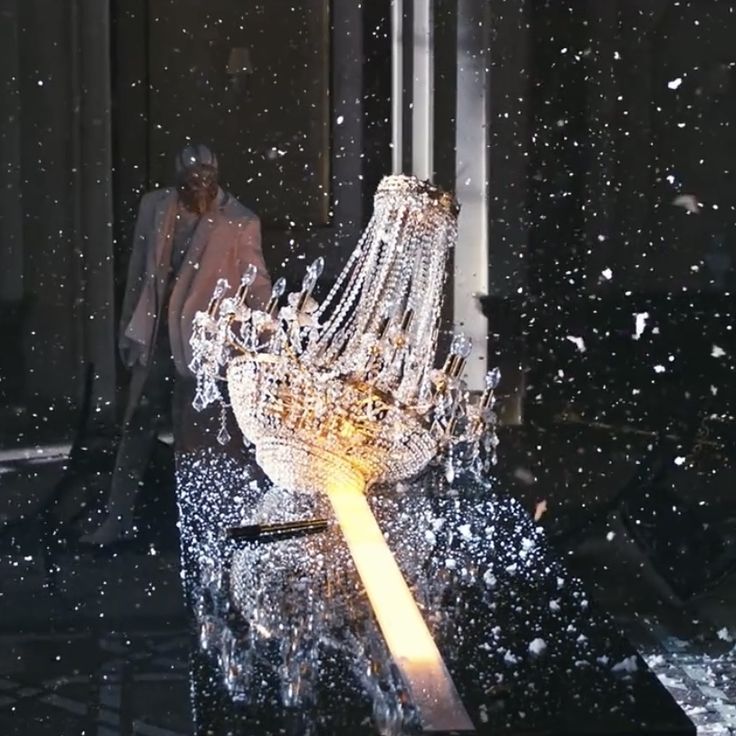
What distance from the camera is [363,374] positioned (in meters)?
0.98

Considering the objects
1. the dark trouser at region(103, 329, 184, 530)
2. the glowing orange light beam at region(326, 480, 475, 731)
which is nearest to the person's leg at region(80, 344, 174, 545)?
the dark trouser at region(103, 329, 184, 530)

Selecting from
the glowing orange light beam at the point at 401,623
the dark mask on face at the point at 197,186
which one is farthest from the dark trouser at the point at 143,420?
the glowing orange light beam at the point at 401,623

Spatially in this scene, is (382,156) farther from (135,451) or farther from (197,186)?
(135,451)

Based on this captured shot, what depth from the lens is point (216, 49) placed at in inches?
45.4

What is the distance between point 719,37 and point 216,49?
43 centimetres

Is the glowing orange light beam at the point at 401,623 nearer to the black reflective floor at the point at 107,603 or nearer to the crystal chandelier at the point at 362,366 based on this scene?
the crystal chandelier at the point at 362,366

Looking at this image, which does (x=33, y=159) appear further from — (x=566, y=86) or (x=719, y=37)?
(x=719, y=37)

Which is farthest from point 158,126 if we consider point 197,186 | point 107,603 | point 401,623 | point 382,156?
point 401,623

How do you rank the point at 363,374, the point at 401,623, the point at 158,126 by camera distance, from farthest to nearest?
the point at 158,126 < the point at 363,374 < the point at 401,623

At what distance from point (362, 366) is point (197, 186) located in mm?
257

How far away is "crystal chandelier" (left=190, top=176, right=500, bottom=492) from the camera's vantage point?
0.95 m

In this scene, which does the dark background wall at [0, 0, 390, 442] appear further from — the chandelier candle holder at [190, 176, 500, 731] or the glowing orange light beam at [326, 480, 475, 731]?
the glowing orange light beam at [326, 480, 475, 731]

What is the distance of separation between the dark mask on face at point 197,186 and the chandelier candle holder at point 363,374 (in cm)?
7

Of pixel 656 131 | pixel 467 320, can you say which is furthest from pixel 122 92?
pixel 656 131
